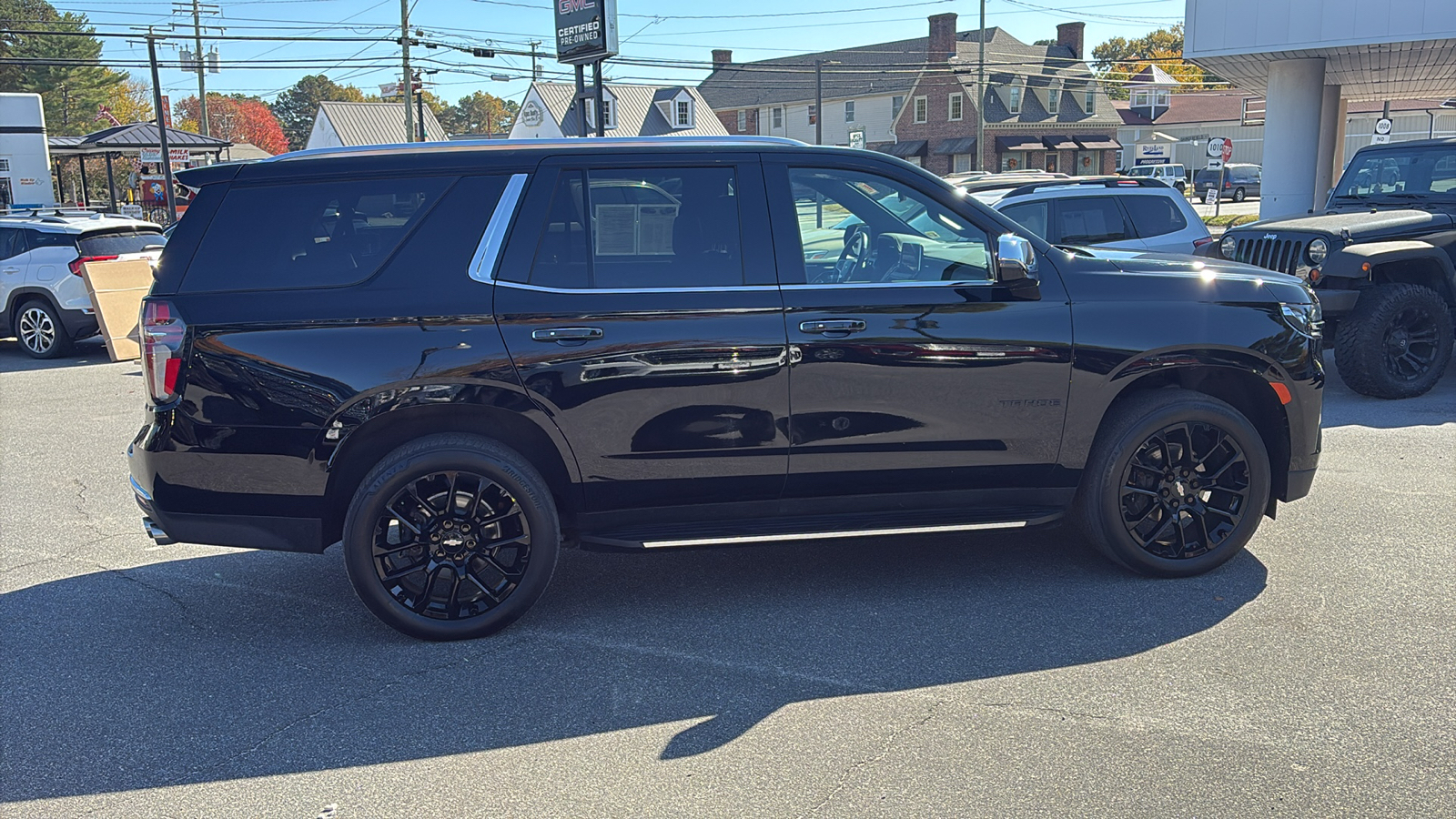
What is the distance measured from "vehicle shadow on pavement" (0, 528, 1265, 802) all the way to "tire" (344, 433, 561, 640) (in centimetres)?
15

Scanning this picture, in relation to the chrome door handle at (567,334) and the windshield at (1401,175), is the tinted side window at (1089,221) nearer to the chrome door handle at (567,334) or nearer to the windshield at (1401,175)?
the windshield at (1401,175)

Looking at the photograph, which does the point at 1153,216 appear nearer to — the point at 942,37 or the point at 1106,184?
the point at 1106,184

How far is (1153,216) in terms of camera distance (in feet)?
32.0

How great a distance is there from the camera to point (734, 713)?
3.92m

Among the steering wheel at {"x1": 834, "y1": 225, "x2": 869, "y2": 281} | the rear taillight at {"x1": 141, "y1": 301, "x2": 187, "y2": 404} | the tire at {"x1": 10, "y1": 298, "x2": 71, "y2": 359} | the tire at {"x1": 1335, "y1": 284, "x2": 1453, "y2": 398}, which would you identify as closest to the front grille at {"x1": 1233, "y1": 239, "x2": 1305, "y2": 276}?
the tire at {"x1": 1335, "y1": 284, "x2": 1453, "y2": 398}

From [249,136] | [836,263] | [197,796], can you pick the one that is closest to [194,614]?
[197,796]

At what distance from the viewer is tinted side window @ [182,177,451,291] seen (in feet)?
14.6

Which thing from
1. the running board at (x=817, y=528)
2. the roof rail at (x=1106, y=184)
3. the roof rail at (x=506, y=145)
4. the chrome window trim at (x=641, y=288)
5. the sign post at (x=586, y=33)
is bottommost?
the running board at (x=817, y=528)

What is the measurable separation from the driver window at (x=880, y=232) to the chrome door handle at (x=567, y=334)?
0.98 metres

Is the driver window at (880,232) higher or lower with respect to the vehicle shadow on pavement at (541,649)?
higher

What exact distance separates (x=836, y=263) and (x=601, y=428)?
1203mm

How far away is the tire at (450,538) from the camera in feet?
14.6

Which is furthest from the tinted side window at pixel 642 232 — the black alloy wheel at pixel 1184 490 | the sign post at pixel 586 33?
the sign post at pixel 586 33

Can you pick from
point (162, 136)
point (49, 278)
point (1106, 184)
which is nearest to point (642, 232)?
point (1106, 184)
